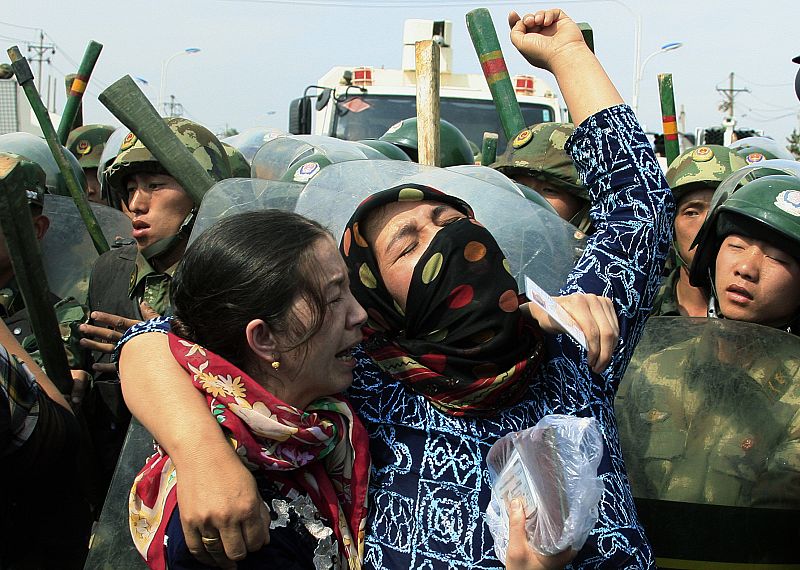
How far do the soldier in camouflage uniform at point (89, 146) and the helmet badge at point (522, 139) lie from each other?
3.19 m

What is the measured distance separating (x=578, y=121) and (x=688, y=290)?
1813mm

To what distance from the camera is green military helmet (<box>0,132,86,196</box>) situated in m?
4.38

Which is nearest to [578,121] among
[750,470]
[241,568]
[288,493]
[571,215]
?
[750,470]

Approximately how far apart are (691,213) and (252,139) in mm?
3251

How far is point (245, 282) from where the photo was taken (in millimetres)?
1634

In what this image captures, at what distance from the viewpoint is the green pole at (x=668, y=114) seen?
5.20 metres

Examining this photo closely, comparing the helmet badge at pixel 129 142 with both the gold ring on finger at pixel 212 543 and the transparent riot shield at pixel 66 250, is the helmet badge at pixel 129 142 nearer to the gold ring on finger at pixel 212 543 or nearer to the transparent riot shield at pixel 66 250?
the transparent riot shield at pixel 66 250

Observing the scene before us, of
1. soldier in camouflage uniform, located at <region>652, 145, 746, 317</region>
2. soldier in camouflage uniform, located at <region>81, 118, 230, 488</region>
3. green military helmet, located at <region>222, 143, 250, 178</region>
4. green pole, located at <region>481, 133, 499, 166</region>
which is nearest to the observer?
soldier in camouflage uniform, located at <region>81, 118, 230, 488</region>

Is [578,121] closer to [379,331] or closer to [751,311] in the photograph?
[379,331]

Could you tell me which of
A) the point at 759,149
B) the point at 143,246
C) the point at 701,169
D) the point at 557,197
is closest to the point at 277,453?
the point at 143,246

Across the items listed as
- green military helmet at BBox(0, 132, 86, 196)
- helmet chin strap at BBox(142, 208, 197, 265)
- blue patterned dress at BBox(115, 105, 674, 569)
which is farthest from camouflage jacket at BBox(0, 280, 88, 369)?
blue patterned dress at BBox(115, 105, 674, 569)

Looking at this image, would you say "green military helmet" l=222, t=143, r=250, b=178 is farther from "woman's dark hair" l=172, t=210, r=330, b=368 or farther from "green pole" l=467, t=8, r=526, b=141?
"woman's dark hair" l=172, t=210, r=330, b=368

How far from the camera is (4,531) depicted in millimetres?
2359

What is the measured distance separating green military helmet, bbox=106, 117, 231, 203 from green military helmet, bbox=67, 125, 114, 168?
103 inches
